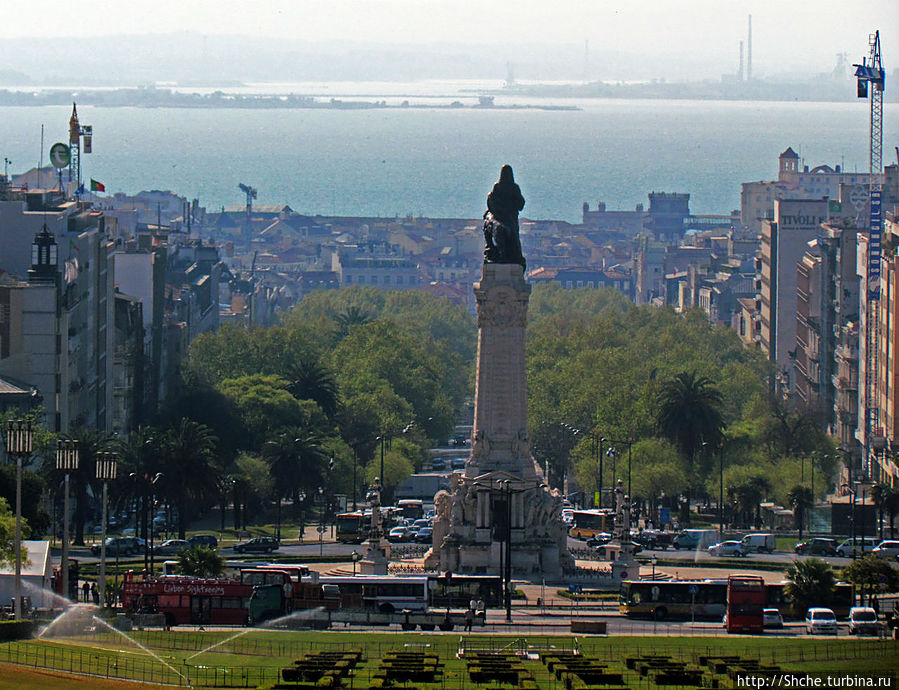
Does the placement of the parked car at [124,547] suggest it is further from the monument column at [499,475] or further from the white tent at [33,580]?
the white tent at [33,580]

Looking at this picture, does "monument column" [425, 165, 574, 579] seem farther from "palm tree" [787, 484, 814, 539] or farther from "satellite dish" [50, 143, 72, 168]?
"satellite dish" [50, 143, 72, 168]

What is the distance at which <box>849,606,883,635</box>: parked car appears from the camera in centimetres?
7488

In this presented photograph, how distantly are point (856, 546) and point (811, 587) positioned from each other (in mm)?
25691

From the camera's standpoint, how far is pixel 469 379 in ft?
601

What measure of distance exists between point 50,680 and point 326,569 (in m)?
40.8

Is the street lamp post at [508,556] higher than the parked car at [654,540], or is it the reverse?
the street lamp post at [508,556]

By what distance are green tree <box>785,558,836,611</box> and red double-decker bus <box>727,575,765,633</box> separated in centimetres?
391

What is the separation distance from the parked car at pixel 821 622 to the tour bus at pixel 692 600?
4.54 m

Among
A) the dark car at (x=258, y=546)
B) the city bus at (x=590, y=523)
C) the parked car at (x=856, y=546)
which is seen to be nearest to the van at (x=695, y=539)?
the city bus at (x=590, y=523)

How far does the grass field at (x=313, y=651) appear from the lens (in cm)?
6072

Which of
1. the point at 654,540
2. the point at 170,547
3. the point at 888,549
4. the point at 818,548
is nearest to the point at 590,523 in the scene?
the point at 654,540

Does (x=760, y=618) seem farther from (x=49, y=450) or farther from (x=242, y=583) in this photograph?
(x=49, y=450)

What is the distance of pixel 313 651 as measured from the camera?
6856 cm

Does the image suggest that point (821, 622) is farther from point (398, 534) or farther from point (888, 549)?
point (398, 534)
